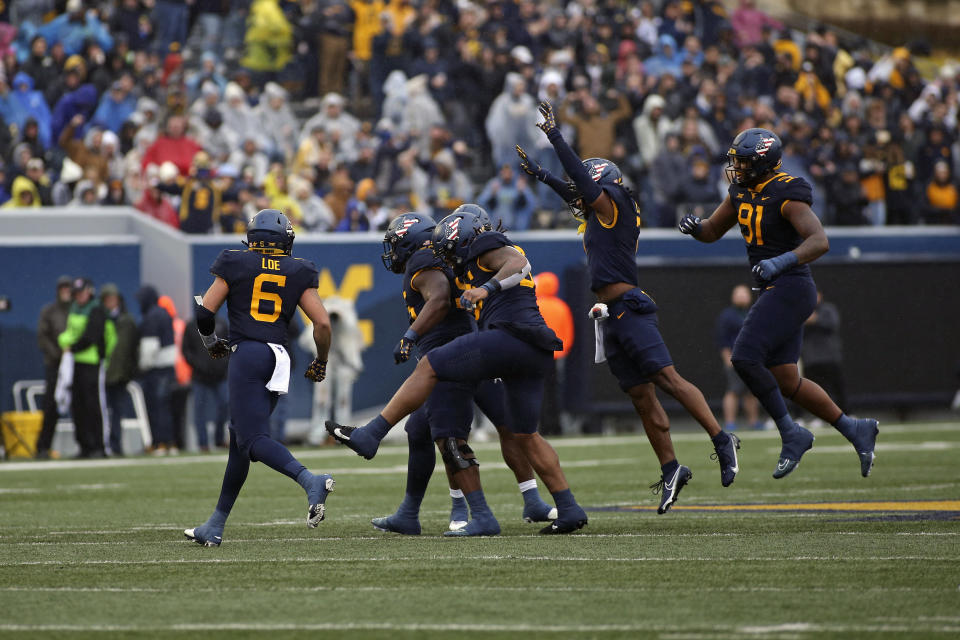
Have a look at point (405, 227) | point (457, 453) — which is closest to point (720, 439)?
point (457, 453)

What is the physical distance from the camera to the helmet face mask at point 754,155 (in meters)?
9.37

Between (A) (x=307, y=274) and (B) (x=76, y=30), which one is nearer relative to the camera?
(A) (x=307, y=274)

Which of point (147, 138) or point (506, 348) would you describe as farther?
point (147, 138)

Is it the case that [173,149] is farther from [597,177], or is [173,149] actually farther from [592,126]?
[597,177]

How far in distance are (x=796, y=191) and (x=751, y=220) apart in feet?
1.07

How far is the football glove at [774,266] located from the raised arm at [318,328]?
2499 mm

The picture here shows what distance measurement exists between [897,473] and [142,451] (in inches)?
387

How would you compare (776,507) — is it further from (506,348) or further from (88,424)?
(88,424)

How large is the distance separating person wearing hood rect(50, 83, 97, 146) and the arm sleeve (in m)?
12.6

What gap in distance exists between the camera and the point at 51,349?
17.9 metres

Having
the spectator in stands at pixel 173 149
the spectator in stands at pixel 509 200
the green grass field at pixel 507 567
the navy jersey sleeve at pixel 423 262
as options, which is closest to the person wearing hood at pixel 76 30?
the spectator in stands at pixel 173 149

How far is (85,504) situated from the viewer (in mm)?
11820

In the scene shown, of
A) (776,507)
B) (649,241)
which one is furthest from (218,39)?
(776,507)

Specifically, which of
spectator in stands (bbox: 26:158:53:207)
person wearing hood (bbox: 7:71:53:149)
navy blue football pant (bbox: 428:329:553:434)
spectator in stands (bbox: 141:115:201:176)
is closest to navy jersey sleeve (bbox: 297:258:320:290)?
navy blue football pant (bbox: 428:329:553:434)
